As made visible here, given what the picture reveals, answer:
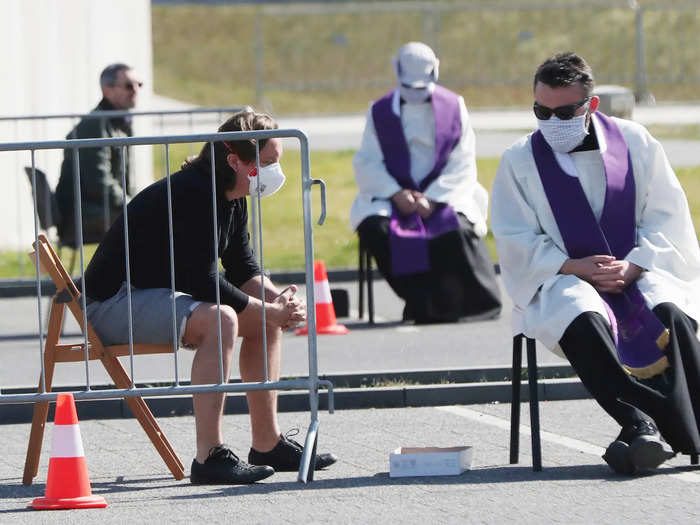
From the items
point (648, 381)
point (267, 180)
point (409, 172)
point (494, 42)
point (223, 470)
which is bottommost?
point (223, 470)

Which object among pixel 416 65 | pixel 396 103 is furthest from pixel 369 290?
pixel 416 65

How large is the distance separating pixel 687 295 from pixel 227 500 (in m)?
2.22

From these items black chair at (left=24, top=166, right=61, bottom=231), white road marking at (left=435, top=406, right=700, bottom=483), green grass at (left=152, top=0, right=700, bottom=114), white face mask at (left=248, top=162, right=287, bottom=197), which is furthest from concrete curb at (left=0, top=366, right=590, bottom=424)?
green grass at (left=152, top=0, right=700, bottom=114)

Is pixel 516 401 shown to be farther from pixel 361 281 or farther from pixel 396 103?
pixel 396 103

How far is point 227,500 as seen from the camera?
6500 millimetres

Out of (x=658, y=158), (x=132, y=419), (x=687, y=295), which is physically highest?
(x=658, y=158)

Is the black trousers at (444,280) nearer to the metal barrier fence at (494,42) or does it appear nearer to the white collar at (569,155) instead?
the white collar at (569,155)

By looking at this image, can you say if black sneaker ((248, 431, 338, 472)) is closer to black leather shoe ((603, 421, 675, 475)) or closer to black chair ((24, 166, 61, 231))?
black leather shoe ((603, 421, 675, 475))

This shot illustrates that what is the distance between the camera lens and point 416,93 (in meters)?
12.1

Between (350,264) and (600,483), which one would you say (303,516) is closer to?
(600,483)

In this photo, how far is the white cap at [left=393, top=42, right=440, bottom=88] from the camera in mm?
11969

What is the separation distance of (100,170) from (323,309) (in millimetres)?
2021

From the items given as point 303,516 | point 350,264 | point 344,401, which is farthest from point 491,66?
point 303,516

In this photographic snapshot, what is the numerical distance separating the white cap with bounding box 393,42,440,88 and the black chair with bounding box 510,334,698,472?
507 centimetres
